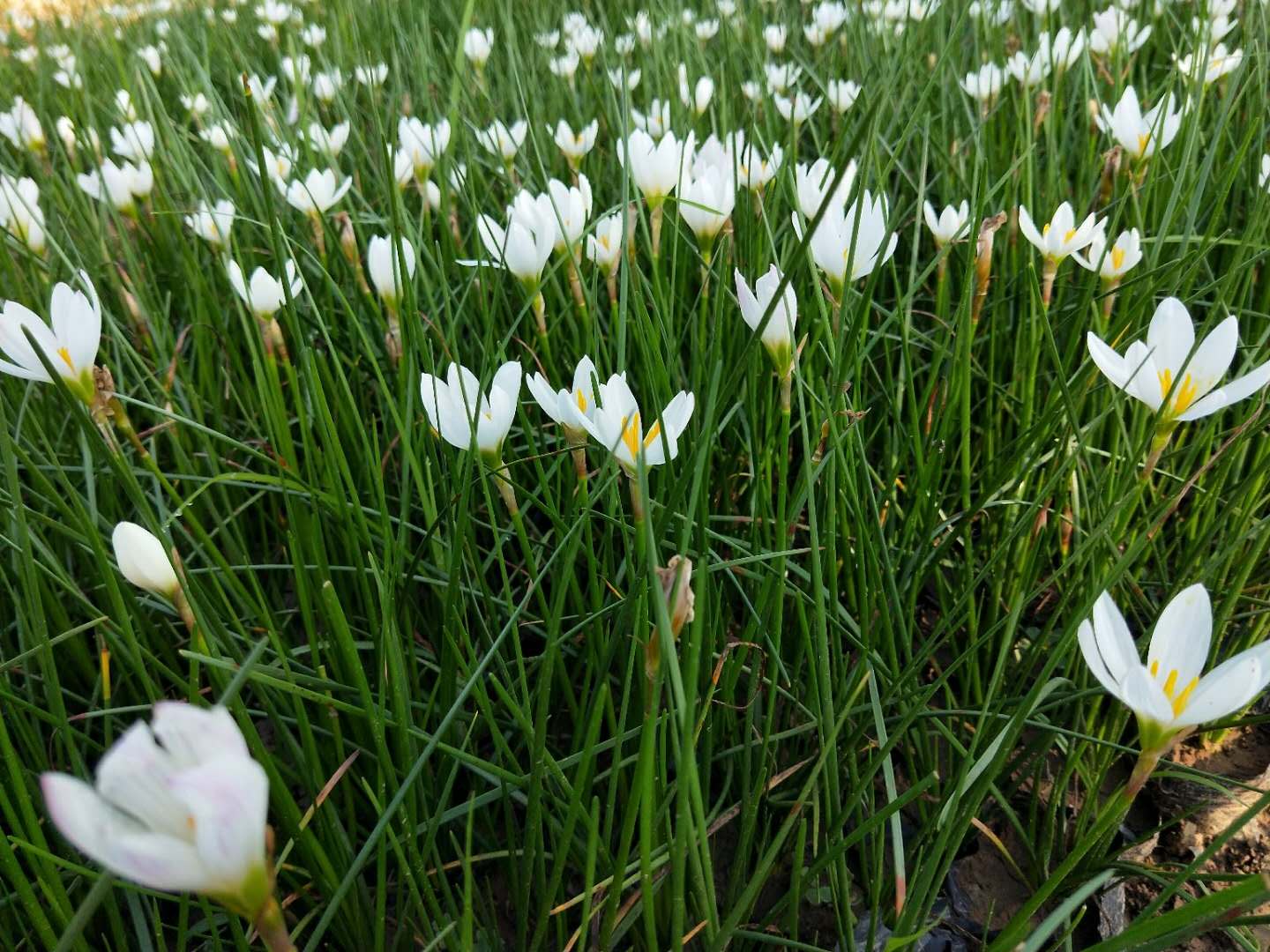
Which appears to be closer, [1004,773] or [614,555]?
[1004,773]

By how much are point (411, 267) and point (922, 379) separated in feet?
2.39

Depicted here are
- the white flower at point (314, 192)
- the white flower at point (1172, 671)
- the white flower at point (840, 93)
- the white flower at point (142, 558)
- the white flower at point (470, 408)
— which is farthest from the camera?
the white flower at point (840, 93)

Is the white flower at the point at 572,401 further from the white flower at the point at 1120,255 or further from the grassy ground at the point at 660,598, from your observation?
the white flower at the point at 1120,255

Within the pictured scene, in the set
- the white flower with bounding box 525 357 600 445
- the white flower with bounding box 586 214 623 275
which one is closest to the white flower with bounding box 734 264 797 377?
the white flower with bounding box 525 357 600 445

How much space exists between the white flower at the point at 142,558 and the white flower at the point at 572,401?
0.30 meters

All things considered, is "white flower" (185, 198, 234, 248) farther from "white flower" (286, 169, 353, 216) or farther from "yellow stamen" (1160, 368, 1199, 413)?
"yellow stamen" (1160, 368, 1199, 413)

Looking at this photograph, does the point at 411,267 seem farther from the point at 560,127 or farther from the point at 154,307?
the point at 154,307

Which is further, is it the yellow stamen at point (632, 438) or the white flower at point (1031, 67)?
the white flower at point (1031, 67)

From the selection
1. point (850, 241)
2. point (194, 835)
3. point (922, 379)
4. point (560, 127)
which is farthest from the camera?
point (560, 127)

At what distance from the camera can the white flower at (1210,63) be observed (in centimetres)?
135

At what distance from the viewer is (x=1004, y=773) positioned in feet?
3.01

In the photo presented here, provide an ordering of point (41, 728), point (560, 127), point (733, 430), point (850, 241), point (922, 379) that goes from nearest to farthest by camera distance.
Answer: point (850, 241) < point (41, 728) < point (733, 430) < point (922, 379) < point (560, 127)

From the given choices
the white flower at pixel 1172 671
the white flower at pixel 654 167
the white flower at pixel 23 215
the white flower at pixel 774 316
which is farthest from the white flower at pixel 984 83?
the white flower at pixel 23 215

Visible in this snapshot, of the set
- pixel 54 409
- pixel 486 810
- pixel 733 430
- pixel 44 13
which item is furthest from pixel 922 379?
pixel 44 13
